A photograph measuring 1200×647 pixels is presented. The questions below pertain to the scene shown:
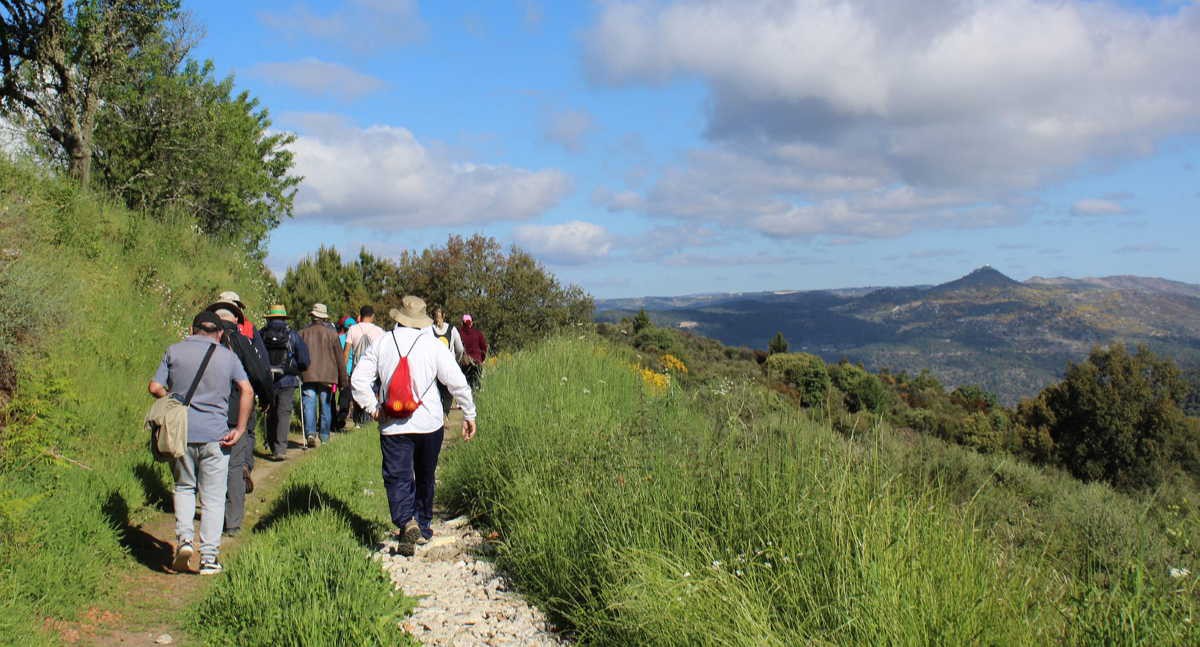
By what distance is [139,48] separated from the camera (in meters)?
17.5

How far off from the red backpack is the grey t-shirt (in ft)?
4.06

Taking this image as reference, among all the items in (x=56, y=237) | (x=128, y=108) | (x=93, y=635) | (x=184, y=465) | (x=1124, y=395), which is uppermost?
(x=128, y=108)

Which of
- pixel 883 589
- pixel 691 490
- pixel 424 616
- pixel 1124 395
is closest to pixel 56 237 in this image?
pixel 424 616

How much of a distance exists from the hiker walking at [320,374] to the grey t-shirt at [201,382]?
16.0ft

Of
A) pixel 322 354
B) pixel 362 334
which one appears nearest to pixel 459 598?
pixel 322 354

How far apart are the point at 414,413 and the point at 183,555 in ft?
6.20

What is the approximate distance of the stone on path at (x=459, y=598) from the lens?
14.7 feet

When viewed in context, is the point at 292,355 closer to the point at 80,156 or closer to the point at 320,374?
the point at 320,374

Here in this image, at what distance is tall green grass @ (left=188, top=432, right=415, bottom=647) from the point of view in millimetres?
3959

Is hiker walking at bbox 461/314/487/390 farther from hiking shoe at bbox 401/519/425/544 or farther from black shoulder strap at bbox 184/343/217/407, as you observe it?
black shoulder strap at bbox 184/343/217/407

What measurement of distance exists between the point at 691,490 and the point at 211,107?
22.5 m

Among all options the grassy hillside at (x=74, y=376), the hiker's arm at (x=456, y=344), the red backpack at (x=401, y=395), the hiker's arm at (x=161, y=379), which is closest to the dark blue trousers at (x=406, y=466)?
the red backpack at (x=401, y=395)

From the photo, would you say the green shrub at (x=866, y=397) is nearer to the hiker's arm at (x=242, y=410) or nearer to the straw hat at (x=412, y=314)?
the straw hat at (x=412, y=314)

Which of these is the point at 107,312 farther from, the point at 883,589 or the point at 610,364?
the point at 883,589
